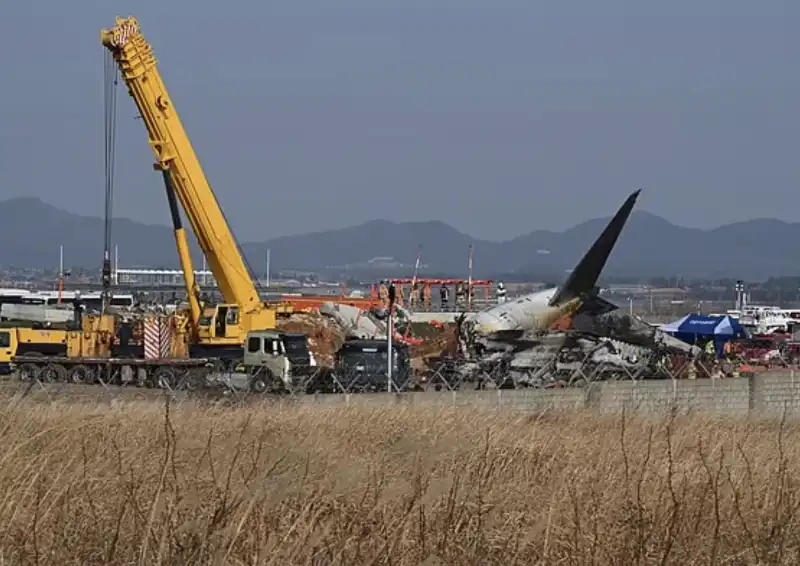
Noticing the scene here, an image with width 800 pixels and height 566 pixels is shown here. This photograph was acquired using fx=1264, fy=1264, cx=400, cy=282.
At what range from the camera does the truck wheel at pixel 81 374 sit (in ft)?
118

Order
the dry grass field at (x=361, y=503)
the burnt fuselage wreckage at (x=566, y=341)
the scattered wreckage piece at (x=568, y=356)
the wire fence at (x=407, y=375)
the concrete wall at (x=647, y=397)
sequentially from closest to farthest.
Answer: the dry grass field at (x=361, y=503)
the concrete wall at (x=647, y=397)
the wire fence at (x=407, y=375)
the scattered wreckage piece at (x=568, y=356)
the burnt fuselage wreckage at (x=566, y=341)

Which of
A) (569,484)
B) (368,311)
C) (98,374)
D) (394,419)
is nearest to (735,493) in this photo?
(569,484)

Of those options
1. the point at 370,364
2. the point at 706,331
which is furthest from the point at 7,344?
the point at 706,331

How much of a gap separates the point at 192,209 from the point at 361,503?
3083 cm

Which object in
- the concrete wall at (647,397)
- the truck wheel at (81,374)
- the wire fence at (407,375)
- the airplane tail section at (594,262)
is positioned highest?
the airplane tail section at (594,262)

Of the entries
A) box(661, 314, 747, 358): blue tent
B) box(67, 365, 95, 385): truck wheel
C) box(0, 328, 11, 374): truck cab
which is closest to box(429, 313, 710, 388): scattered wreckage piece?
box(661, 314, 747, 358): blue tent

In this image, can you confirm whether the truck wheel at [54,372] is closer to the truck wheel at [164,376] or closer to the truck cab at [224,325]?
the truck wheel at [164,376]

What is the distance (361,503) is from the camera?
22.8ft

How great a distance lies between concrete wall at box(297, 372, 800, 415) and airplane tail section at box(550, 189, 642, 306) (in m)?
17.4

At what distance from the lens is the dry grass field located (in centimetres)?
625

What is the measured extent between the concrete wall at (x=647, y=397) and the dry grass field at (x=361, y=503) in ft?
32.5

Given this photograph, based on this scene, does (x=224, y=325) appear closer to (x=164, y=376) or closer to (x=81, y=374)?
(x=164, y=376)

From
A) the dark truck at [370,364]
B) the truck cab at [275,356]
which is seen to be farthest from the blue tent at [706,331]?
the truck cab at [275,356]

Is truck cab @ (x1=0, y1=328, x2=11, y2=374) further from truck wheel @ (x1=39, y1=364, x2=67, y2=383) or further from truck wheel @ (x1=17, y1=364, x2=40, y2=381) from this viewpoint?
truck wheel @ (x1=39, y1=364, x2=67, y2=383)
